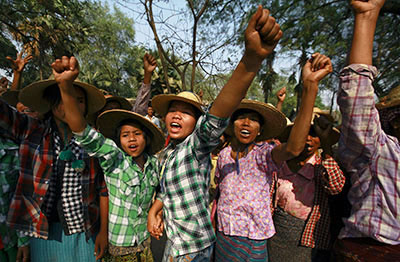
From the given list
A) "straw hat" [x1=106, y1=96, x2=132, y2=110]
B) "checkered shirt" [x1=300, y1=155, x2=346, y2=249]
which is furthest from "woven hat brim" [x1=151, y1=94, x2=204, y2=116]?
"straw hat" [x1=106, y1=96, x2=132, y2=110]

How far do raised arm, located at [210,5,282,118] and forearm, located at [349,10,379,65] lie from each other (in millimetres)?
450

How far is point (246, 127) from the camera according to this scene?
6.32 feet

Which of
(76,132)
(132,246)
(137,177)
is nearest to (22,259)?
(132,246)

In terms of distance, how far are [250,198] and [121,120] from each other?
1339 millimetres

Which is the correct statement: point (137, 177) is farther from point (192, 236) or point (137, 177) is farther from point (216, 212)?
point (216, 212)

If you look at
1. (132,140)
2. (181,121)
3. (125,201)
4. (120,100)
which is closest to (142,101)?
(120,100)

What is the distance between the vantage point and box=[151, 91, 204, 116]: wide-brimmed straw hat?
174cm

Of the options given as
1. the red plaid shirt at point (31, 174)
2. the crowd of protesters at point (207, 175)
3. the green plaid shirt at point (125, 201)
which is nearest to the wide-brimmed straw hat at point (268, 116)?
the crowd of protesters at point (207, 175)

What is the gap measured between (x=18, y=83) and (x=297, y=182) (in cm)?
357

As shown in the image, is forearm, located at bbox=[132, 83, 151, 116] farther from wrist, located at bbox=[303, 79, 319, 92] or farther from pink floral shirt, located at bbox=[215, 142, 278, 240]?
wrist, located at bbox=[303, 79, 319, 92]

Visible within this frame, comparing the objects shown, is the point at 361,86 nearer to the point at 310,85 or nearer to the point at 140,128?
the point at 310,85

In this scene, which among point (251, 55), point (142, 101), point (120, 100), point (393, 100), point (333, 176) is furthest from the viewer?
point (120, 100)

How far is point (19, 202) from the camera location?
1535mm

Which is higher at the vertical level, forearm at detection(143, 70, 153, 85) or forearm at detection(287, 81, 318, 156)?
forearm at detection(143, 70, 153, 85)
